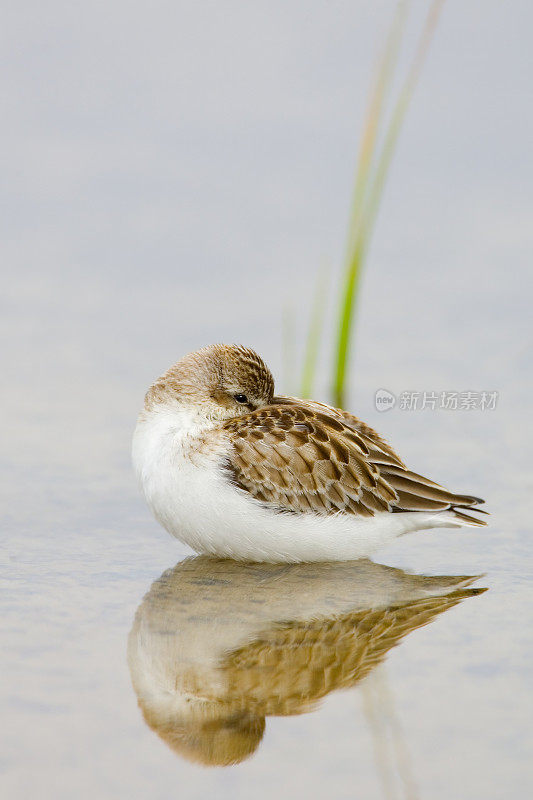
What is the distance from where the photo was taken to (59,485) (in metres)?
9.22

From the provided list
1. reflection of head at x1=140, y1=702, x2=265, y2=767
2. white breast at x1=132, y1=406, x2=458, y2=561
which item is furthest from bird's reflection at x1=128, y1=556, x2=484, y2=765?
white breast at x1=132, y1=406, x2=458, y2=561

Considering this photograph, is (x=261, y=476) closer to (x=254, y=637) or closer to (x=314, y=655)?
(x=254, y=637)

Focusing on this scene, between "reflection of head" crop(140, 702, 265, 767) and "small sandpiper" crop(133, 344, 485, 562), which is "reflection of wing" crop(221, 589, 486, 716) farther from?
"small sandpiper" crop(133, 344, 485, 562)

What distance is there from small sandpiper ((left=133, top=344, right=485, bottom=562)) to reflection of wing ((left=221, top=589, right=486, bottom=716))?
0.89 metres

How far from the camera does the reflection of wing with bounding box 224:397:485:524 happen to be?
810 cm

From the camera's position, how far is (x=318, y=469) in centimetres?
831

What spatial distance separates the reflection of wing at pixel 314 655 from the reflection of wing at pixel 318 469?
98 centimetres

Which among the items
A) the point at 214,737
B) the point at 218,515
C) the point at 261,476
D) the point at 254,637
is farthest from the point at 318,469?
the point at 214,737

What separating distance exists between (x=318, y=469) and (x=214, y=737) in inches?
112

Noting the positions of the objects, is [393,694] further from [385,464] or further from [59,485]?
[59,485]

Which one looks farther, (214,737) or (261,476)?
(261,476)

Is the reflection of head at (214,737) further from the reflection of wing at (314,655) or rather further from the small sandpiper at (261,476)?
the small sandpiper at (261,476)

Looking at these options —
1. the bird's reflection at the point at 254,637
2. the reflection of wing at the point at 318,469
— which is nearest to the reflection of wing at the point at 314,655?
the bird's reflection at the point at 254,637

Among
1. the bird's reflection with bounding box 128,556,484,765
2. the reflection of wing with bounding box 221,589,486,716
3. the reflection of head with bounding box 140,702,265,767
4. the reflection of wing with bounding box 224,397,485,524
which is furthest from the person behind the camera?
the reflection of wing with bounding box 224,397,485,524
